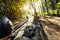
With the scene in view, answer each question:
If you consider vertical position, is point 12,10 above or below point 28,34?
above

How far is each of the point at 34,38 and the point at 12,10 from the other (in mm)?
7204

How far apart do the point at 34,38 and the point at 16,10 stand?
7.84 m

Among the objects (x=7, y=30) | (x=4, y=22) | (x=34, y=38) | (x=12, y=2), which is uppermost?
(x=12, y=2)

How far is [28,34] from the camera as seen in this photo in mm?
5383

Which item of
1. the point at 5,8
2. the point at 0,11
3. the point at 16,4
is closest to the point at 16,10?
the point at 16,4

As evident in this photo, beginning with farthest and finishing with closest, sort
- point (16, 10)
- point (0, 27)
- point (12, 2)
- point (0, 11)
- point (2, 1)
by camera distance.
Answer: point (16, 10) → point (12, 2) → point (2, 1) → point (0, 11) → point (0, 27)

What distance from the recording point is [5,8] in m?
10.8

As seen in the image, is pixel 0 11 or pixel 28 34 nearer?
pixel 28 34

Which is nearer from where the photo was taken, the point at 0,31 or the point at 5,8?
the point at 0,31

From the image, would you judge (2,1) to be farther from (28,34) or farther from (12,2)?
(28,34)

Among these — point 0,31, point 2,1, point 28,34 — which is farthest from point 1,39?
point 2,1

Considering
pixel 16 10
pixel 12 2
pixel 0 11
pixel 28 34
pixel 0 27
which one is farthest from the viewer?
pixel 16 10

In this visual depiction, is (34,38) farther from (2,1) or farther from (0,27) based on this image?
(2,1)

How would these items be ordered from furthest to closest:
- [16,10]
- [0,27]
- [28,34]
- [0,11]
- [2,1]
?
[16,10], [2,1], [0,11], [28,34], [0,27]
